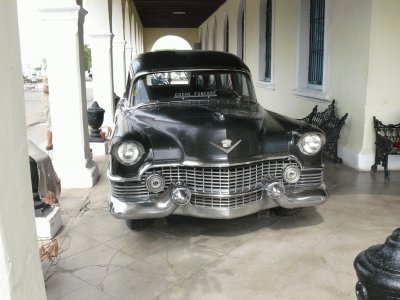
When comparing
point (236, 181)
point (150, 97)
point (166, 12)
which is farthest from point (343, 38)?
point (166, 12)

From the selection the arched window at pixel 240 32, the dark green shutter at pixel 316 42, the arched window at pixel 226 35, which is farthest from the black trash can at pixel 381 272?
the arched window at pixel 226 35

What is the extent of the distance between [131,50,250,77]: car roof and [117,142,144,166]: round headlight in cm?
160

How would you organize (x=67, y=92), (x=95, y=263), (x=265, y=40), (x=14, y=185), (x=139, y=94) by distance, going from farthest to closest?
(x=265, y=40), (x=67, y=92), (x=139, y=94), (x=95, y=263), (x=14, y=185)

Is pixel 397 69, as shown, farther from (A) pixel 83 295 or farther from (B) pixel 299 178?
(A) pixel 83 295

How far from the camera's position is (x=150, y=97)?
16.9ft

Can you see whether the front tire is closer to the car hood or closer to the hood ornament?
the car hood

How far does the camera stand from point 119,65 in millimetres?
13945

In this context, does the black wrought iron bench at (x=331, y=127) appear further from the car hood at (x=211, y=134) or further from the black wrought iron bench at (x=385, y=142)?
the car hood at (x=211, y=134)

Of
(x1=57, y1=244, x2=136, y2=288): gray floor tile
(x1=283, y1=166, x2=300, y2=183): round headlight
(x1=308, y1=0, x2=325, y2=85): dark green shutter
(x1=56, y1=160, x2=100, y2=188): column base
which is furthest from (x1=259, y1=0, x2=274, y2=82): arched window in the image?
(x1=57, y1=244, x2=136, y2=288): gray floor tile

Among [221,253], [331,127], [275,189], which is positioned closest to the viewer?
[221,253]

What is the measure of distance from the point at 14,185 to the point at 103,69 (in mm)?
8317

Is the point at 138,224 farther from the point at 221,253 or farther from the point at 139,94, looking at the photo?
the point at 139,94

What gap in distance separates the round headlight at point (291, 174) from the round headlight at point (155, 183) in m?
1.18

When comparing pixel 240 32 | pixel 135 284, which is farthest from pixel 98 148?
pixel 240 32
